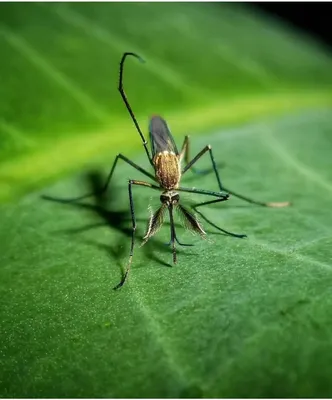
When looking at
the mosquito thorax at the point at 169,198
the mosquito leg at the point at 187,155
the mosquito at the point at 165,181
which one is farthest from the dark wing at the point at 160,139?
the mosquito thorax at the point at 169,198

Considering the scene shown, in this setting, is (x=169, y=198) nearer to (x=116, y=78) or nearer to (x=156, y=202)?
(x=156, y=202)

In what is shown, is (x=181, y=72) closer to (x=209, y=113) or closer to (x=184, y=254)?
(x=209, y=113)

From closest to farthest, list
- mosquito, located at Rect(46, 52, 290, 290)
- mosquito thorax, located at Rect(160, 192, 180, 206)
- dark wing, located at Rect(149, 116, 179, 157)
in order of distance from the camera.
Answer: mosquito, located at Rect(46, 52, 290, 290), mosquito thorax, located at Rect(160, 192, 180, 206), dark wing, located at Rect(149, 116, 179, 157)

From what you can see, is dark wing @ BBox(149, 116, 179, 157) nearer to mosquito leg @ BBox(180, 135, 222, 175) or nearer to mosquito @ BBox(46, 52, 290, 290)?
mosquito @ BBox(46, 52, 290, 290)

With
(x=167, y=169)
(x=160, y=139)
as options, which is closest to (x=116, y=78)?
(x=160, y=139)

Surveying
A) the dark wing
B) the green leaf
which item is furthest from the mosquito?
the green leaf

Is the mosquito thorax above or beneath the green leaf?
beneath

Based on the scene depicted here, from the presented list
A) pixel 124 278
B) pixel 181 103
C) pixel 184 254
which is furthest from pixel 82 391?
pixel 181 103
